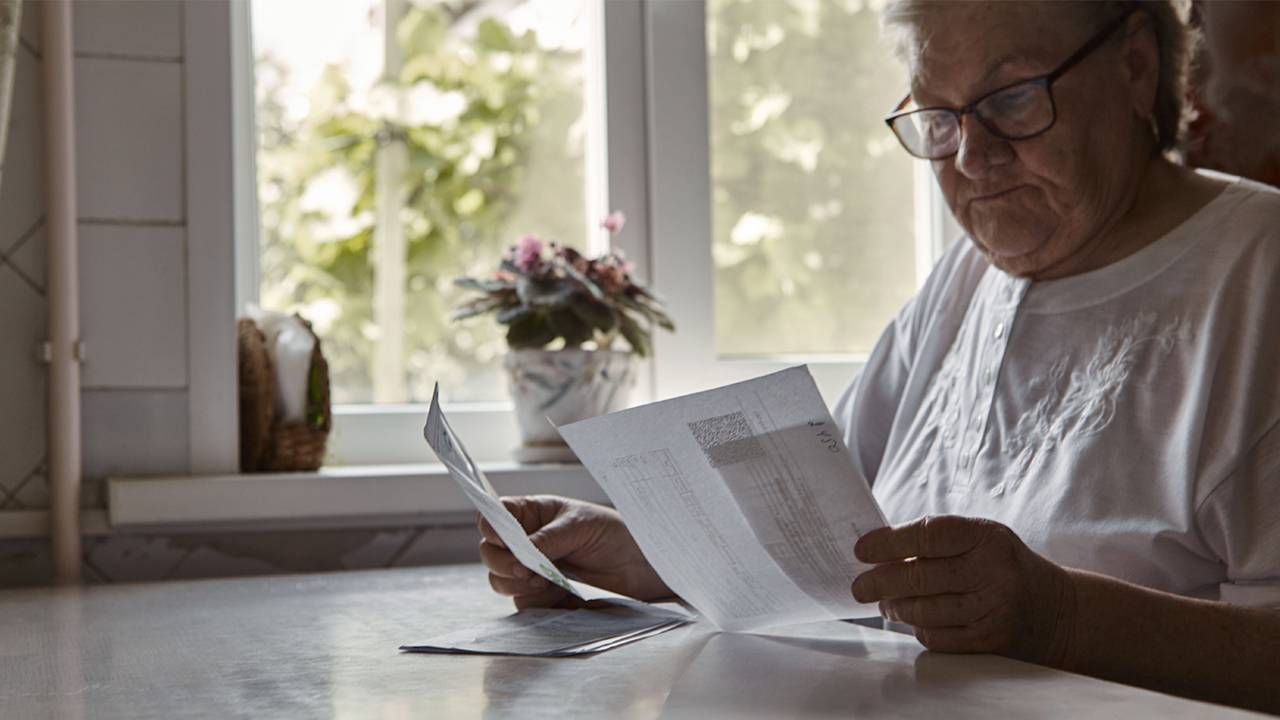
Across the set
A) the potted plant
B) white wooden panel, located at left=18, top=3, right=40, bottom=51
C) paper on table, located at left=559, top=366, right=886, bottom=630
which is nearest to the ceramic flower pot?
the potted plant

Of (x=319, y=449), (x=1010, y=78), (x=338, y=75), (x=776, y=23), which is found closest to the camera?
(x=1010, y=78)

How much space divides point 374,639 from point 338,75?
3.91 ft

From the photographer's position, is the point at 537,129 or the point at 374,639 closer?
the point at 374,639

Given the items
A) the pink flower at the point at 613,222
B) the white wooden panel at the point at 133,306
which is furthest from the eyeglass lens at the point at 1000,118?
the white wooden panel at the point at 133,306

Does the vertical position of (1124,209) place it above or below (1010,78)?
below

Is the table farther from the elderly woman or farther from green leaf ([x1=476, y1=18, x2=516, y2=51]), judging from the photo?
green leaf ([x1=476, y1=18, x2=516, y2=51])

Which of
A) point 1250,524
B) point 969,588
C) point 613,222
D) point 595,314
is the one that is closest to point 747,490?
point 969,588

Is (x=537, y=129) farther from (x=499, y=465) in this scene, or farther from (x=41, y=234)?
(x=41, y=234)

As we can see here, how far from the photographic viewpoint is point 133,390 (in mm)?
1684

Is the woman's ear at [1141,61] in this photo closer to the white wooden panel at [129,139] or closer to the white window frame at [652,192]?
the white window frame at [652,192]

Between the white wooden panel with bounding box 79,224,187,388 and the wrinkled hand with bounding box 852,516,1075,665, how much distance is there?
3.67 ft

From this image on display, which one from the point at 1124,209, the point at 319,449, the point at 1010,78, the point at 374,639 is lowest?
the point at 374,639

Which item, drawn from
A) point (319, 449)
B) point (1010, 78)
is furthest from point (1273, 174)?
point (319, 449)

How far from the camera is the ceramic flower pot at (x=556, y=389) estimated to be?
1.83 metres
